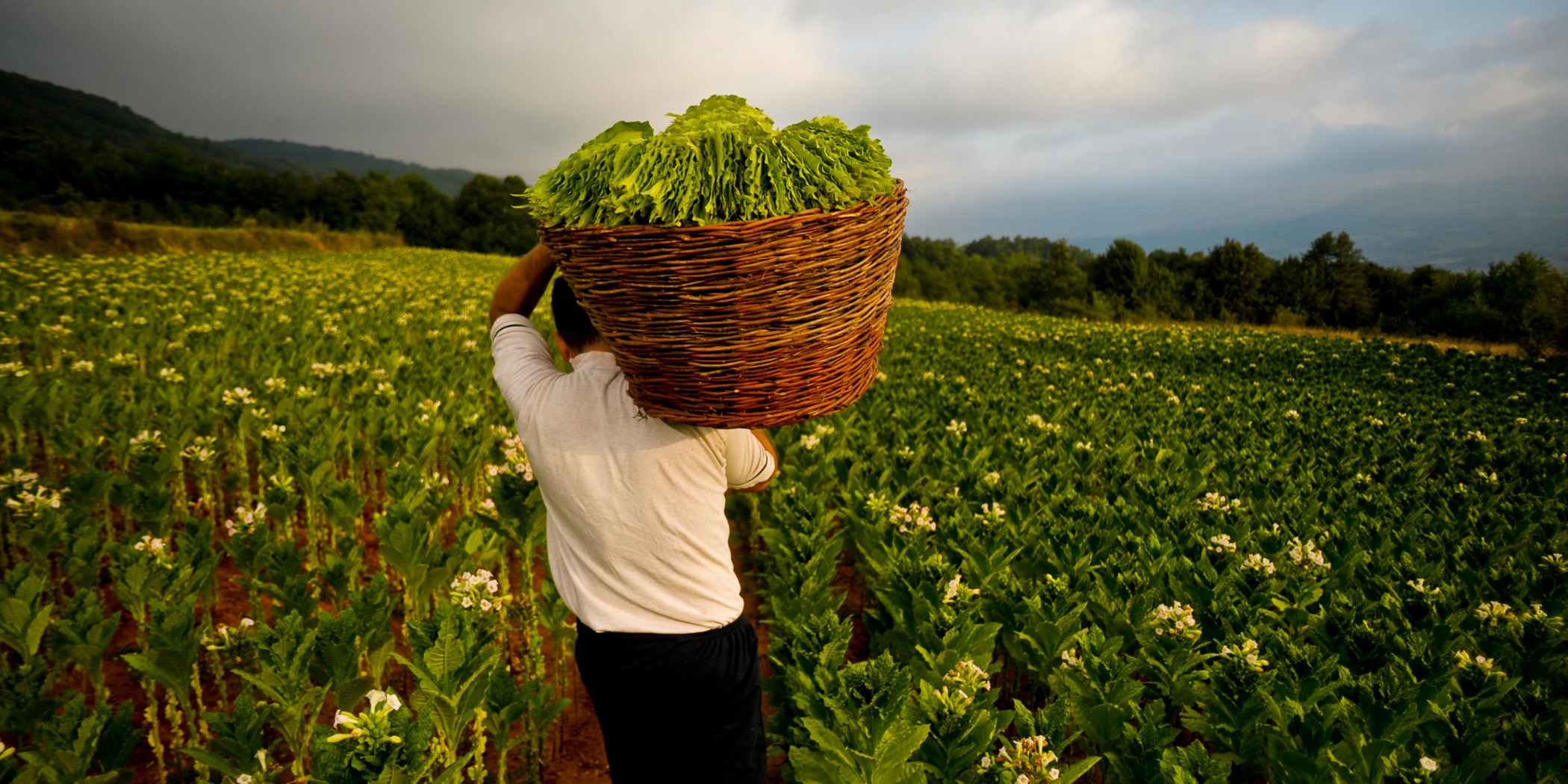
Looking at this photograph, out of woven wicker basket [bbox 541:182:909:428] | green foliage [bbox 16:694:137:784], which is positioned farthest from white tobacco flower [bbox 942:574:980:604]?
green foliage [bbox 16:694:137:784]

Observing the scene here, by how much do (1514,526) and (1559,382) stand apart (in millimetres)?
12432

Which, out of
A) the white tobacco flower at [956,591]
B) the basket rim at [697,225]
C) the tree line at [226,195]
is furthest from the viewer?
the tree line at [226,195]

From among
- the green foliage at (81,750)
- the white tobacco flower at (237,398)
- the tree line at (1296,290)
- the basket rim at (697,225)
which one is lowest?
the green foliage at (81,750)

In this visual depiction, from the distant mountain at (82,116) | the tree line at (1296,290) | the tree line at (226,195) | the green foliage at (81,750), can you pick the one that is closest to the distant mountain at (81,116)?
the distant mountain at (82,116)

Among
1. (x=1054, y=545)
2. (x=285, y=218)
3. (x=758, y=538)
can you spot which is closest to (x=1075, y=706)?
(x=1054, y=545)

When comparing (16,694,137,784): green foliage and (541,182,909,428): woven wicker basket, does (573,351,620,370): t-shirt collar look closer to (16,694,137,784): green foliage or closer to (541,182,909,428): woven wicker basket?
(541,182,909,428): woven wicker basket

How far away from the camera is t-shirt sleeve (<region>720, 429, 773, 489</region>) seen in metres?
1.84

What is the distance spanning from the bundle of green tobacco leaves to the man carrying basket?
43 centimetres

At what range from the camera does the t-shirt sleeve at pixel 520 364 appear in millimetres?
1811

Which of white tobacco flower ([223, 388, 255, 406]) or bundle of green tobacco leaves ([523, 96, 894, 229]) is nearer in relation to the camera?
bundle of green tobacco leaves ([523, 96, 894, 229])

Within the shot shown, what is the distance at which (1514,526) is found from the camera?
15.4ft

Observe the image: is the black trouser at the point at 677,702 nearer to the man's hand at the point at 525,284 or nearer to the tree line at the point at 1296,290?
the man's hand at the point at 525,284

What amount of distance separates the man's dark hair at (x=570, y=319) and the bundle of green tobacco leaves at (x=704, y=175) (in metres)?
0.39

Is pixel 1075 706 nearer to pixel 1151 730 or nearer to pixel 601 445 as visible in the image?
pixel 1151 730
